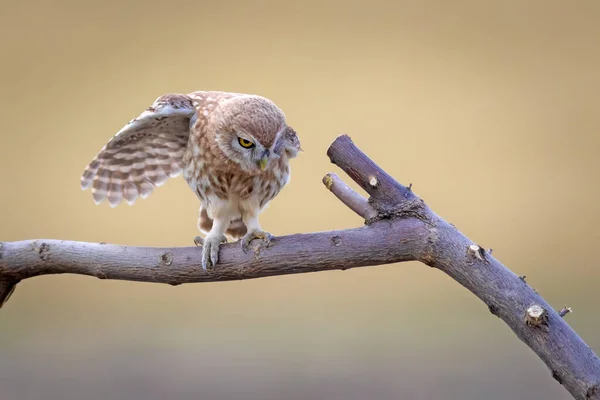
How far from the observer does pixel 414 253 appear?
1832mm

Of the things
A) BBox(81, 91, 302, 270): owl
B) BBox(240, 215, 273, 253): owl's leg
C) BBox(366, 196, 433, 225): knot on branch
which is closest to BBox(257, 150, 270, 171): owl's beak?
BBox(81, 91, 302, 270): owl

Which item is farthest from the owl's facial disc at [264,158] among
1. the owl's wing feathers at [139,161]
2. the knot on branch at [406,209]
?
the knot on branch at [406,209]

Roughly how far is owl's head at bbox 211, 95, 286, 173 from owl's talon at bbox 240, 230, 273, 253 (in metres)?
0.24

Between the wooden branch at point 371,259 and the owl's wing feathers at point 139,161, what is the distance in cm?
60

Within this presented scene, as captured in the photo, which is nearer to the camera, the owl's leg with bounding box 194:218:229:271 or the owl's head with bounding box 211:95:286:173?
the owl's leg with bounding box 194:218:229:271

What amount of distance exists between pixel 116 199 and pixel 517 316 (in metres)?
1.73

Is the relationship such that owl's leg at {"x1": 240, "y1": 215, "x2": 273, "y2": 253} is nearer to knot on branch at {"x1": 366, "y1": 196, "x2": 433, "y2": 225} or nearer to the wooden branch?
the wooden branch

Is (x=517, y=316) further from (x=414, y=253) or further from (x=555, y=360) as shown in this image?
(x=414, y=253)

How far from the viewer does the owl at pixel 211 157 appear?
2.34 m

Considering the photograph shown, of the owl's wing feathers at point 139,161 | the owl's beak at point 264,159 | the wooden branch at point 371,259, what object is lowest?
the wooden branch at point 371,259

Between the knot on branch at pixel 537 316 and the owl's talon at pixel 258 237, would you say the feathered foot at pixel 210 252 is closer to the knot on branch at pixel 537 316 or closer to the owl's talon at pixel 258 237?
the owl's talon at pixel 258 237

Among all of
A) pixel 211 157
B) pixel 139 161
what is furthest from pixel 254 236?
pixel 139 161

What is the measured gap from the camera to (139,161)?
281 cm

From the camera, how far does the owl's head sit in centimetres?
231
